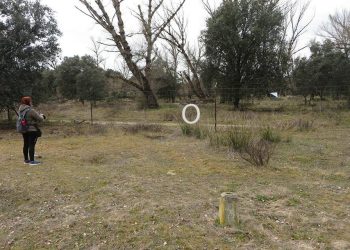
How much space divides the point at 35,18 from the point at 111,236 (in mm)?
13077

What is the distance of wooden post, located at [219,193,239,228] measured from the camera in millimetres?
4234

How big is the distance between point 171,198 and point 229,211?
1.25m

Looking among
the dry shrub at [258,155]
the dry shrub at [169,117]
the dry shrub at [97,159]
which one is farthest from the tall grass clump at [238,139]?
the dry shrub at [169,117]

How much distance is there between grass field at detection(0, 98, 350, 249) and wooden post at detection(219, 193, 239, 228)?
0.13 meters

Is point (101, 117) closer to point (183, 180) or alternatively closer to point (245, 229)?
point (183, 180)

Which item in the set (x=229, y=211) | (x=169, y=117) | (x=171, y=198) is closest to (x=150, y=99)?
(x=169, y=117)

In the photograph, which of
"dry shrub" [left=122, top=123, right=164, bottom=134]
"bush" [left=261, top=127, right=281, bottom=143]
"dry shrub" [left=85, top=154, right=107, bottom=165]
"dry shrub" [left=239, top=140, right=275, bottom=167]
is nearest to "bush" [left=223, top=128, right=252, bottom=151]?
"dry shrub" [left=239, top=140, right=275, bottom=167]

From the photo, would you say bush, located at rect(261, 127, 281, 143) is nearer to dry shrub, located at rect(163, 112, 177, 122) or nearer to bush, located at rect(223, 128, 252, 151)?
bush, located at rect(223, 128, 252, 151)

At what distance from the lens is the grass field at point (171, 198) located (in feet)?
13.2

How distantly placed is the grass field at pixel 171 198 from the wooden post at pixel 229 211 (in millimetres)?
128

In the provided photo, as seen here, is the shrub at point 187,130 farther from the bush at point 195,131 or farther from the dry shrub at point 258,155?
the dry shrub at point 258,155

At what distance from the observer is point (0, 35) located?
13523mm

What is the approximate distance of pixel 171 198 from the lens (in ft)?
17.4

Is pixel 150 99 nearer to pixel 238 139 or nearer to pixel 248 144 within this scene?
pixel 238 139
